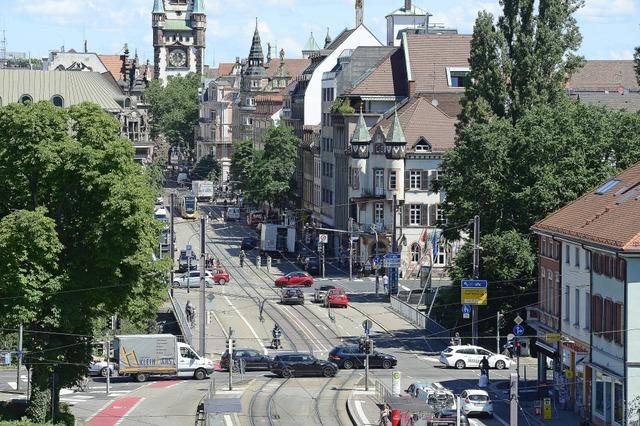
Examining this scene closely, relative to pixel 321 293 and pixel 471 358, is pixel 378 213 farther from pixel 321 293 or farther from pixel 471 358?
pixel 471 358

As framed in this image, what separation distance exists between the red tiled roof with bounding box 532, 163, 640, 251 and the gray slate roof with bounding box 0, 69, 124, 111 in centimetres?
8937

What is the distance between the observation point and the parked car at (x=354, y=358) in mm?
84188

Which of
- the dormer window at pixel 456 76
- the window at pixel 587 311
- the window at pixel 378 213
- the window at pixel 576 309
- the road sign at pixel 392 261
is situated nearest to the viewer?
the window at pixel 587 311

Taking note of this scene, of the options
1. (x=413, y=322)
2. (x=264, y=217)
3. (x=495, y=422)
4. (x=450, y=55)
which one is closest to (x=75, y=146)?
(x=495, y=422)

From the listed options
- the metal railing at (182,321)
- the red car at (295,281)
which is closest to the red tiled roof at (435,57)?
the red car at (295,281)

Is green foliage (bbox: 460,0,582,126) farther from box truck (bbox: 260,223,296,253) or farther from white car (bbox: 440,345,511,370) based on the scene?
box truck (bbox: 260,223,296,253)

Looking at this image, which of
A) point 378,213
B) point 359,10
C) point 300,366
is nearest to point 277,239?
point 378,213

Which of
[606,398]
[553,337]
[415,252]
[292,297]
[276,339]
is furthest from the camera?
[415,252]

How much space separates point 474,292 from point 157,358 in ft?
52.8

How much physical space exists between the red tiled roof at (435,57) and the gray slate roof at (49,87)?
35376 millimetres

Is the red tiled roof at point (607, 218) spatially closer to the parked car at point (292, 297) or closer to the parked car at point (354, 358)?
the parked car at point (354, 358)

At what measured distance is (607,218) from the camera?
68750 mm

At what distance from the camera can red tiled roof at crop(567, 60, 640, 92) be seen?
6442 inches

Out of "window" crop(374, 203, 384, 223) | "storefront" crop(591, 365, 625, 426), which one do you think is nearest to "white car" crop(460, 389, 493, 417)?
"storefront" crop(591, 365, 625, 426)
